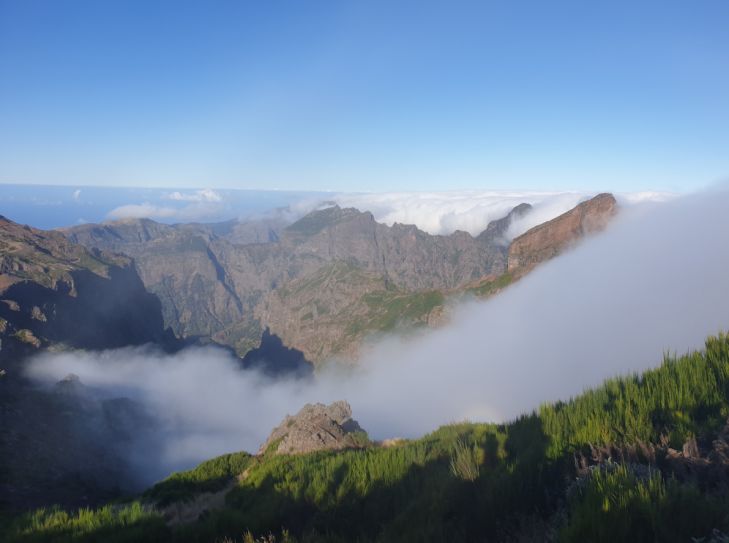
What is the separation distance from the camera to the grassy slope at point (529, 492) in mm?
4715

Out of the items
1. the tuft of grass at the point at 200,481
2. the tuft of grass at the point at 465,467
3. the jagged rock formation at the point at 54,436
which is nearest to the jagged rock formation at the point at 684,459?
the tuft of grass at the point at 465,467

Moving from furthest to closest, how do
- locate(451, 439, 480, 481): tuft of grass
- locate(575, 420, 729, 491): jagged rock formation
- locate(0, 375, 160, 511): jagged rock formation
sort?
1. locate(0, 375, 160, 511): jagged rock formation
2. locate(451, 439, 480, 481): tuft of grass
3. locate(575, 420, 729, 491): jagged rock formation

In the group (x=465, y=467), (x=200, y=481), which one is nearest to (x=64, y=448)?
(x=200, y=481)

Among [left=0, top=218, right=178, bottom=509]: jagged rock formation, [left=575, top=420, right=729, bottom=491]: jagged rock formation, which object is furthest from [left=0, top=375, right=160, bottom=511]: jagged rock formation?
[left=575, top=420, right=729, bottom=491]: jagged rock formation

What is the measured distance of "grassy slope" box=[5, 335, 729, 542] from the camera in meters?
4.71

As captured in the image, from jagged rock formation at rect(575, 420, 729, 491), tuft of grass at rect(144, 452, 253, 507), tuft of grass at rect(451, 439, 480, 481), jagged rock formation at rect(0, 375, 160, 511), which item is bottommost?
jagged rock formation at rect(0, 375, 160, 511)

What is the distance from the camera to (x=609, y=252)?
197625 millimetres

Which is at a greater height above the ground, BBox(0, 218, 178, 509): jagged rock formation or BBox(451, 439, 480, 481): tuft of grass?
BBox(451, 439, 480, 481): tuft of grass

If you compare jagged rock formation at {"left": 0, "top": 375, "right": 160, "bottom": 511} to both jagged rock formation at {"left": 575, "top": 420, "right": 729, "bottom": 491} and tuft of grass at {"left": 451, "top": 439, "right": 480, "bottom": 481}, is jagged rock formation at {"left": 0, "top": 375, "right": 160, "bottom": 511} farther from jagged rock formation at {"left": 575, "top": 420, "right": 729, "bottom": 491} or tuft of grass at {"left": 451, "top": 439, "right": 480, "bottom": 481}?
jagged rock formation at {"left": 575, "top": 420, "right": 729, "bottom": 491}

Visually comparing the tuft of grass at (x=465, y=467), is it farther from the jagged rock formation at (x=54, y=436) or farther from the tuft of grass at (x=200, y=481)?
Result: the jagged rock formation at (x=54, y=436)

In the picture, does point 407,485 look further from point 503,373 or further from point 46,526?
point 503,373

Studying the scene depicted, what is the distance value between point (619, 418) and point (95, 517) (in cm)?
1176

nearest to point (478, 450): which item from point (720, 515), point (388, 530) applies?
point (388, 530)

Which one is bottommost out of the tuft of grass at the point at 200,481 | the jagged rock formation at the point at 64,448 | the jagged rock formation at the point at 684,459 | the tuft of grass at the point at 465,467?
the jagged rock formation at the point at 64,448
